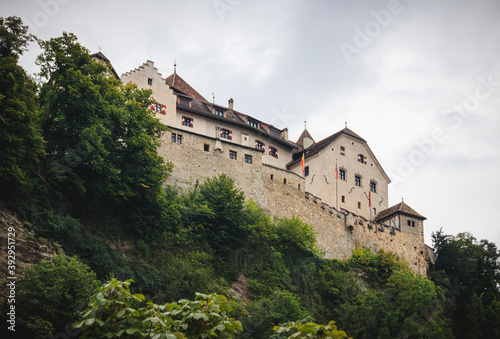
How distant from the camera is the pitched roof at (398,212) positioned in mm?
46281

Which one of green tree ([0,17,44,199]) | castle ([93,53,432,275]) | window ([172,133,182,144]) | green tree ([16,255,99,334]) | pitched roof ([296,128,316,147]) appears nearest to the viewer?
green tree ([16,255,99,334])

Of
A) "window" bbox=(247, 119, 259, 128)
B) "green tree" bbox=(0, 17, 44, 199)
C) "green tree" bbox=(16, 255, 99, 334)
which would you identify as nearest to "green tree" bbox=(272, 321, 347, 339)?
"green tree" bbox=(16, 255, 99, 334)

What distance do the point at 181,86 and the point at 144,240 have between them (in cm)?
1923

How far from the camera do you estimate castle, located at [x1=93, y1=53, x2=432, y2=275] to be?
38.1m

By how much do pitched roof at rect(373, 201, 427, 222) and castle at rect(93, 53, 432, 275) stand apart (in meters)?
0.09

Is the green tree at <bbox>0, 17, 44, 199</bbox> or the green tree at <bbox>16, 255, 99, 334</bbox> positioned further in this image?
the green tree at <bbox>0, 17, 44, 199</bbox>

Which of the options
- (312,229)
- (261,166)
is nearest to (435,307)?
(312,229)

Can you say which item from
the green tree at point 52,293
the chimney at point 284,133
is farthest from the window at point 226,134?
the green tree at point 52,293

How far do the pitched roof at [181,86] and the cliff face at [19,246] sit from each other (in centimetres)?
2269

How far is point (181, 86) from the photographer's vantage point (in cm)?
4531

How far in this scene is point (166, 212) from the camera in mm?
30484

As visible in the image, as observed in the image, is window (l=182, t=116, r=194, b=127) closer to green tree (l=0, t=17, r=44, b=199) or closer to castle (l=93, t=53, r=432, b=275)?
castle (l=93, t=53, r=432, b=275)

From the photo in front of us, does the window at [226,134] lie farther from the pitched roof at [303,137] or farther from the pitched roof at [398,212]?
the pitched roof at [398,212]

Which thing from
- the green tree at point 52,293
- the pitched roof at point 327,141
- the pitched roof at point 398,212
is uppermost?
the pitched roof at point 327,141
